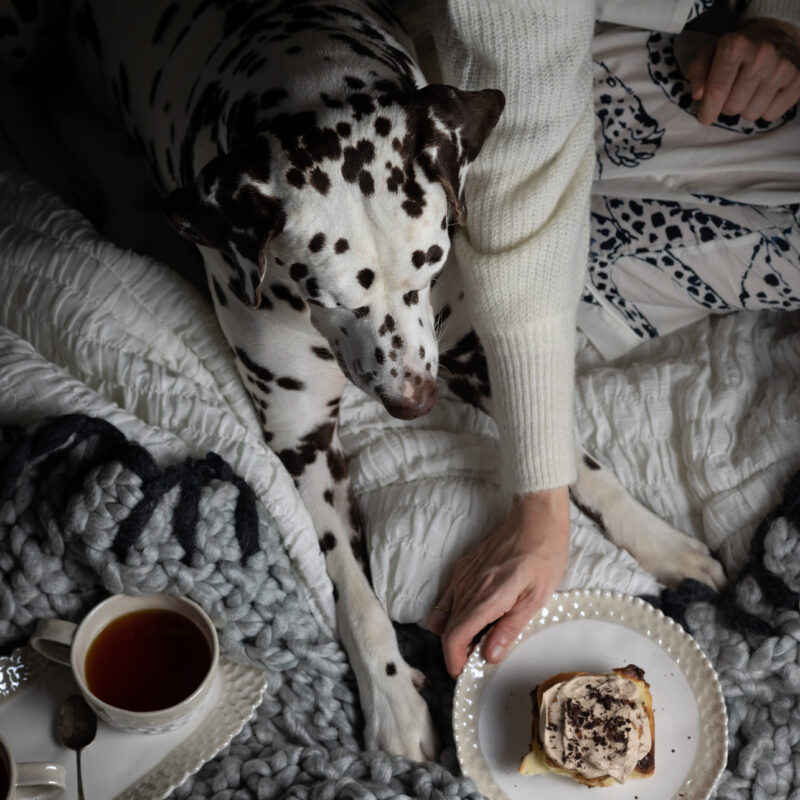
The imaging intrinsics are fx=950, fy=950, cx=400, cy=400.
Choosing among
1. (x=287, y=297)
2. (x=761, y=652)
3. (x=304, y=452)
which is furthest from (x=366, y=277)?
(x=761, y=652)

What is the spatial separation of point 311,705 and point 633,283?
813 mm

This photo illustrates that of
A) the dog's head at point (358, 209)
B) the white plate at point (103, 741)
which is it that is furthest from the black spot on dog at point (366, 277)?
the white plate at point (103, 741)

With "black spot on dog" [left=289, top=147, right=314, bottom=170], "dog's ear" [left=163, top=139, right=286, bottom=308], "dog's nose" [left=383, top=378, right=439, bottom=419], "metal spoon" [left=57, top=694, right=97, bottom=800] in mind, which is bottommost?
"metal spoon" [left=57, top=694, right=97, bottom=800]

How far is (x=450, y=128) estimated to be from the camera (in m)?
1.05

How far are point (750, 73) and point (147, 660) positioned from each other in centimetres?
109

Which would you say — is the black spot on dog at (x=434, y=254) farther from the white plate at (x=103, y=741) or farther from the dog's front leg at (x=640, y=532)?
the white plate at (x=103, y=741)

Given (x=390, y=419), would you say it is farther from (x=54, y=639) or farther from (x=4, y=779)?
(x=4, y=779)

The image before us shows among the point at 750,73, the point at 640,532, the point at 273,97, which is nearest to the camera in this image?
the point at 273,97

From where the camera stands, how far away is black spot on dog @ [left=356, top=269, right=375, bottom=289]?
40.8 inches

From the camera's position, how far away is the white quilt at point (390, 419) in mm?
1316

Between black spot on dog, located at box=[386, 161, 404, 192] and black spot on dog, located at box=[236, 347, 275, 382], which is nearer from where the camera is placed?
black spot on dog, located at box=[386, 161, 404, 192]

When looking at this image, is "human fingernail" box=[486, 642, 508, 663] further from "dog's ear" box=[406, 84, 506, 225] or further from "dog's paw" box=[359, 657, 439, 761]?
"dog's ear" box=[406, 84, 506, 225]

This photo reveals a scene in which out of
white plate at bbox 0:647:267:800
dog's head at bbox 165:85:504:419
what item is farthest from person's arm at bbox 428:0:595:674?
white plate at bbox 0:647:267:800

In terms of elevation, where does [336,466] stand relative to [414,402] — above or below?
below
